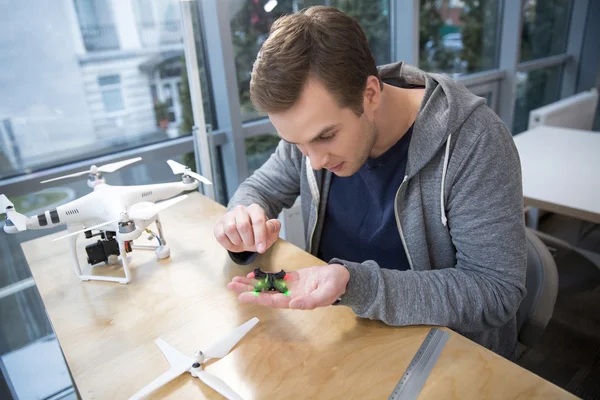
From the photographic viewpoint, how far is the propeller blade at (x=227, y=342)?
2.53 ft


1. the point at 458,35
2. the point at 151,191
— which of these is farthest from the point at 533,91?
the point at 151,191

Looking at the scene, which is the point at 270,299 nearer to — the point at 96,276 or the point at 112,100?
the point at 96,276

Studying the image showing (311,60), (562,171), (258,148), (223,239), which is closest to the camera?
(311,60)

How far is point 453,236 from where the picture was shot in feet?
3.11

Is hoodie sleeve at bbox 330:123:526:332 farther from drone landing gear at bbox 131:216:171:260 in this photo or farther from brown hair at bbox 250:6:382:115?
drone landing gear at bbox 131:216:171:260

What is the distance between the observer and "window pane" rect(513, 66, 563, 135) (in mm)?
3723

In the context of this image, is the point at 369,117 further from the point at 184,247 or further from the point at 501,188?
the point at 184,247

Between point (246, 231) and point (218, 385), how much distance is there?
0.37 m

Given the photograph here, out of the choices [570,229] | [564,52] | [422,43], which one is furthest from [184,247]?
[564,52]

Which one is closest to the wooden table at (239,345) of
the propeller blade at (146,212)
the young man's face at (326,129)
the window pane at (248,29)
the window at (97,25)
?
the propeller blade at (146,212)

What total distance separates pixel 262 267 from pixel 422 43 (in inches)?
94.5

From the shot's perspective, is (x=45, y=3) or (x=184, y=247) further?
(x=45, y=3)

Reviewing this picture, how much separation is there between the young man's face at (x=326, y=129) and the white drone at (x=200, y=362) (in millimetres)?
384

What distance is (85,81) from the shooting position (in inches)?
65.4
